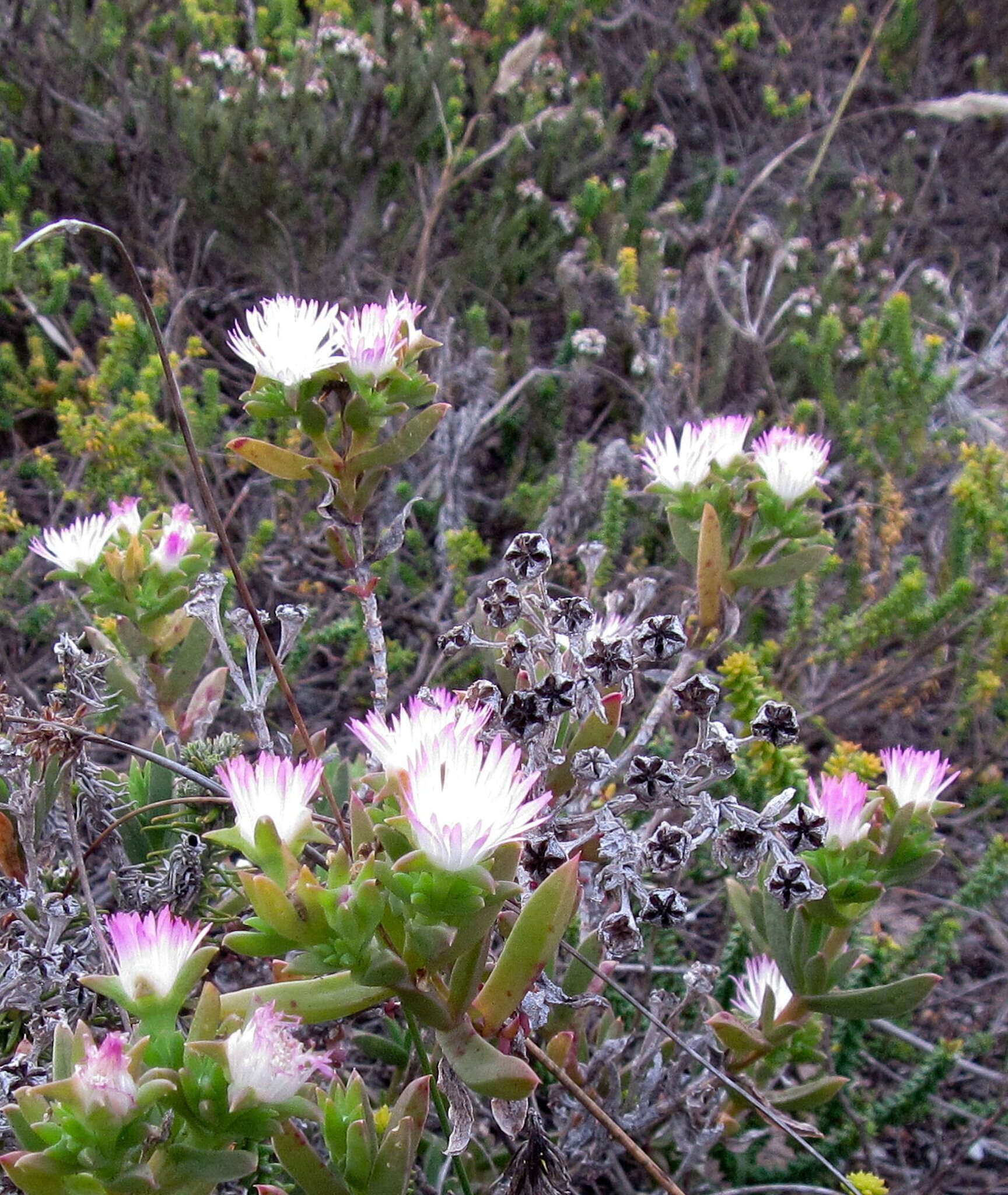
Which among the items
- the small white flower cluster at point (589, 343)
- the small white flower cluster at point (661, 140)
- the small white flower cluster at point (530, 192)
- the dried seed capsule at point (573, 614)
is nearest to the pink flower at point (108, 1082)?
the dried seed capsule at point (573, 614)

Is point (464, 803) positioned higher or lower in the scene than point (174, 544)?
lower

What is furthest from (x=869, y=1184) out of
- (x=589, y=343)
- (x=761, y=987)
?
(x=589, y=343)

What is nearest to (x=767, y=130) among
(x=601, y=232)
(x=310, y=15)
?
(x=601, y=232)

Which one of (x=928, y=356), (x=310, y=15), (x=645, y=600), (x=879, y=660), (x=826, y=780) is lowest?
(x=826, y=780)

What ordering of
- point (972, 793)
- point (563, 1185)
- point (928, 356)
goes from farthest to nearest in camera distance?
point (928, 356) < point (972, 793) < point (563, 1185)

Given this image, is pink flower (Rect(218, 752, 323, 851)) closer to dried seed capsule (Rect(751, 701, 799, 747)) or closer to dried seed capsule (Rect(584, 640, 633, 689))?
dried seed capsule (Rect(584, 640, 633, 689))

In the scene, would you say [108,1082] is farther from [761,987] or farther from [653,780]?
[761,987]

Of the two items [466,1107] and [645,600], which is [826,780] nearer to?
[645,600]
